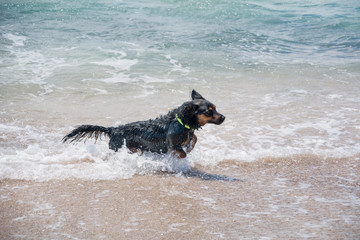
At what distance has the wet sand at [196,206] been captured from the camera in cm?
363

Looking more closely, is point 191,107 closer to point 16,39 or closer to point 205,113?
point 205,113

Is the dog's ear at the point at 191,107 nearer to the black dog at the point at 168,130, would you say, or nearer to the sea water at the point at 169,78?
the black dog at the point at 168,130

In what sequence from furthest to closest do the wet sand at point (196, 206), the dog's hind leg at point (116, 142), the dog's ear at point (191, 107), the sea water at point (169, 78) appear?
the sea water at point (169, 78) < the dog's hind leg at point (116, 142) < the dog's ear at point (191, 107) < the wet sand at point (196, 206)

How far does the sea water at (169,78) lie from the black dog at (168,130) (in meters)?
0.19

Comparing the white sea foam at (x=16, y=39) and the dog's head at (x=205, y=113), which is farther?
the white sea foam at (x=16, y=39)

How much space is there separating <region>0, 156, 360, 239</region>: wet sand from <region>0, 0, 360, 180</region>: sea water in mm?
427

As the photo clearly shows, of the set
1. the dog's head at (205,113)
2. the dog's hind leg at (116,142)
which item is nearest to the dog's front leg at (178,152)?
the dog's head at (205,113)

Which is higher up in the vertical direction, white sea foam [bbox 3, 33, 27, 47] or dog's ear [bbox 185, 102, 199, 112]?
white sea foam [bbox 3, 33, 27, 47]

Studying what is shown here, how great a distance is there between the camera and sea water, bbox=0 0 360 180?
5.90 m

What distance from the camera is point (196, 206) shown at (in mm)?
4211

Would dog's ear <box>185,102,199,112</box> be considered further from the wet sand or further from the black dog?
the wet sand

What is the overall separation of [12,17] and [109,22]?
13.4 feet

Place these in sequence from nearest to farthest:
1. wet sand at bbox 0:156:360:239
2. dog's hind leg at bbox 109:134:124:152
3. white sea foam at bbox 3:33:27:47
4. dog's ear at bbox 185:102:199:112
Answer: wet sand at bbox 0:156:360:239
dog's ear at bbox 185:102:199:112
dog's hind leg at bbox 109:134:124:152
white sea foam at bbox 3:33:27:47

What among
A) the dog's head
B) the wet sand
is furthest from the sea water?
the dog's head
